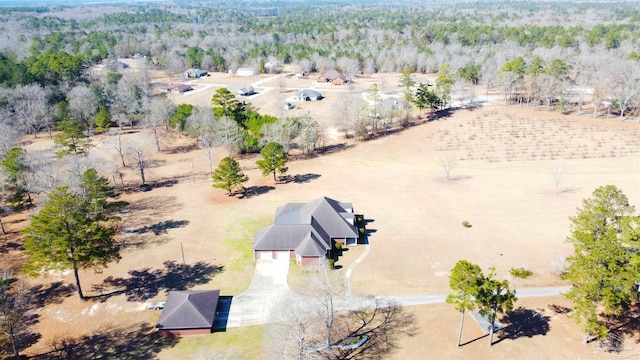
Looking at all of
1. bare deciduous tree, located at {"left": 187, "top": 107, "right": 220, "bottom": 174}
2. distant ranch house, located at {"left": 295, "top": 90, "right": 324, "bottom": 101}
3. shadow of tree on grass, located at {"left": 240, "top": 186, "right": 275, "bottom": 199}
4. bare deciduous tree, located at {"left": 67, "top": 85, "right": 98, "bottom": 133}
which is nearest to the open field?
shadow of tree on grass, located at {"left": 240, "top": 186, "right": 275, "bottom": 199}

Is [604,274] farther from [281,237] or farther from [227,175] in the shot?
[227,175]

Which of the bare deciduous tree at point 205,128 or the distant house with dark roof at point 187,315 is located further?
the bare deciduous tree at point 205,128

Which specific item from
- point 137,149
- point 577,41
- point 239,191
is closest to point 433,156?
point 239,191

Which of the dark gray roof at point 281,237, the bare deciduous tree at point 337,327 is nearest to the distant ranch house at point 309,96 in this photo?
the dark gray roof at point 281,237

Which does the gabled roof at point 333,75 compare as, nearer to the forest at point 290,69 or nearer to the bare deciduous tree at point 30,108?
the forest at point 290,69

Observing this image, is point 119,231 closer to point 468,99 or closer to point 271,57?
point 468,99

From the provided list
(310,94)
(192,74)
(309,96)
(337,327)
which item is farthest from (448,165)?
(192,74)

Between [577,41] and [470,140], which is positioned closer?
[470,140]
